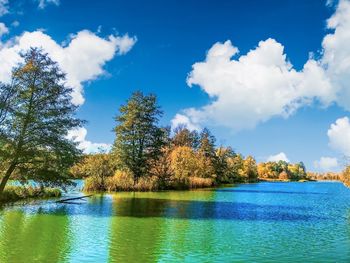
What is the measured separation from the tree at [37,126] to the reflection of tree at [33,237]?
2.70 meters

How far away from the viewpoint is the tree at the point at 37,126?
24.4 meters

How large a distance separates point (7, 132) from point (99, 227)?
8451 mm

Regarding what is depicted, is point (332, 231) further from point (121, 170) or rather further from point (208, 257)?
point (121, 170)

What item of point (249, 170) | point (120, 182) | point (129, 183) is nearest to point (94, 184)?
point (120, 182)

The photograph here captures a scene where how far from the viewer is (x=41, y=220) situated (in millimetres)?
26109

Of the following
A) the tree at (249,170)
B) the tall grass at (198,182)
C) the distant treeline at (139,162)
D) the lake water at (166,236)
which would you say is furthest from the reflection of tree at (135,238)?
the tree at (249,170)

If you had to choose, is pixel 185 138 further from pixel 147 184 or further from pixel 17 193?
pixel 17 193

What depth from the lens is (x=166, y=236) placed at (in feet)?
71.3

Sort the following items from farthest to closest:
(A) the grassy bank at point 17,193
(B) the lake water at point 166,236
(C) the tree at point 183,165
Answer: (C) the tree at point 183,165 → (A) the grassy bank at point 17,193 → (B) the lake water at point 166,236

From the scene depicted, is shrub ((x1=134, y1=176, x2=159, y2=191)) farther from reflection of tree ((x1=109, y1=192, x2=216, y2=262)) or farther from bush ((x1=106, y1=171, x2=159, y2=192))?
reflection of tree ((x1=109, y1=192, x2=216, y2=262))

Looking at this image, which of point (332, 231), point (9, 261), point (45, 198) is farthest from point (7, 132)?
point (332, 231)

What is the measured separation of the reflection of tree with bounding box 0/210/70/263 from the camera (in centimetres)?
1670

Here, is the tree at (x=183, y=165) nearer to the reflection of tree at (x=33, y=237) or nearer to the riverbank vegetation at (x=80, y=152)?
the riverbank vegetation at (x=80, y=152)

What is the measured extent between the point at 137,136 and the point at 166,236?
41.3 meters
